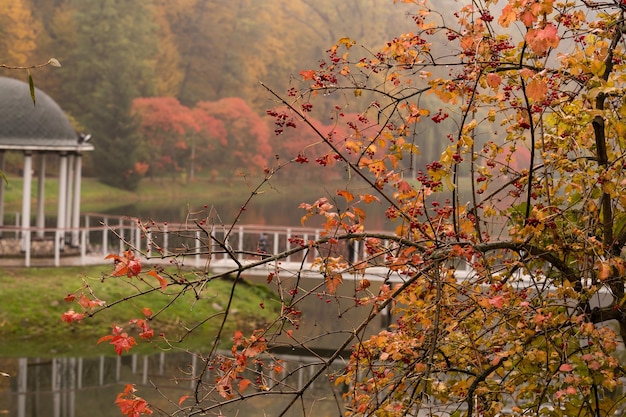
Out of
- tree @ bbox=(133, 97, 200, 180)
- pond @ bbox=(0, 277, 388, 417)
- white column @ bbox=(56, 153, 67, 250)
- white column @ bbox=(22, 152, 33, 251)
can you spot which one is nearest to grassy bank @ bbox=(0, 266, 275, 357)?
pond @ bbox=(0, 277, 388, 417)

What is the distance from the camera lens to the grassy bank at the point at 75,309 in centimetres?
1564

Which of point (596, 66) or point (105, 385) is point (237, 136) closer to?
point (105, 385)

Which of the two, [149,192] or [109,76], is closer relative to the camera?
[109,76]

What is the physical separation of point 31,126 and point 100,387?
7380mm

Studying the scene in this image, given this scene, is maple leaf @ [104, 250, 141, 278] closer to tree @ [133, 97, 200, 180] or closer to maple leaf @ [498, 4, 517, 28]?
maple leaf @ [498, 4, 517, 28]

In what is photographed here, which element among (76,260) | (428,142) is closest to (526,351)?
(76,260)

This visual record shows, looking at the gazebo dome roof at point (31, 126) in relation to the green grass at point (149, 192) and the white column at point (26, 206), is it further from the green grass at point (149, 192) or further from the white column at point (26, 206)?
the green grass at point (149, 192)

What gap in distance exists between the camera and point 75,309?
17.0m

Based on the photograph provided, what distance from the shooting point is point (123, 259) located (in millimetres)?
3504

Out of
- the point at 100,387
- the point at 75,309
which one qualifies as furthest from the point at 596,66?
the point at 75,309

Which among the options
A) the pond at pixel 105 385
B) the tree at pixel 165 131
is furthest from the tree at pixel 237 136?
the pond at pixel 105 385

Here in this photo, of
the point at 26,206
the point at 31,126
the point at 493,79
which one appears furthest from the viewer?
the point at 26,206

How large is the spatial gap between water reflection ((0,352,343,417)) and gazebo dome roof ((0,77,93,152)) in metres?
5.64

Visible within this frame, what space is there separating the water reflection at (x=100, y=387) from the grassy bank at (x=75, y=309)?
0.53 metres
